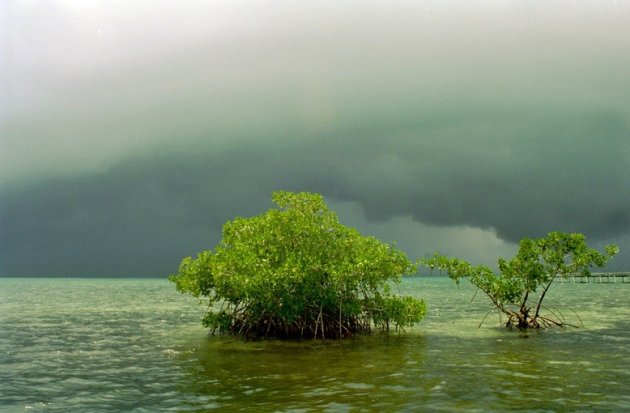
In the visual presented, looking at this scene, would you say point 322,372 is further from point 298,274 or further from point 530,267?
point 530,267

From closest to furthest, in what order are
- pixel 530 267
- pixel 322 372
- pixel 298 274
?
1. pixel 322 372
2. pixel 298 274
3. pixel 530 267

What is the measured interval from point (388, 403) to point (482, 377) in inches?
198

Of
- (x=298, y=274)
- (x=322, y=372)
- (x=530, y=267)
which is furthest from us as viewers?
(x=530, y=267)

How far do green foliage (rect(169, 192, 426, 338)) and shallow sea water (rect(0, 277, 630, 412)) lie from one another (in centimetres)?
157

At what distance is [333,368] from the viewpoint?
19.9 metres

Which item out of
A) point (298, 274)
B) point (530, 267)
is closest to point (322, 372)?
point (298, 274)

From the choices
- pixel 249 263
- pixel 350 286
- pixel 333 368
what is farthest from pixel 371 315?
pixel 333 368

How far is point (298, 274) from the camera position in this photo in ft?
84.4

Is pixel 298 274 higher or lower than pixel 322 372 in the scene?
higher

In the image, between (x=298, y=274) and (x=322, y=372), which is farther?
(x=298, y=274)

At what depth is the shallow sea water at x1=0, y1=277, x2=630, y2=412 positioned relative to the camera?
49.5 ft

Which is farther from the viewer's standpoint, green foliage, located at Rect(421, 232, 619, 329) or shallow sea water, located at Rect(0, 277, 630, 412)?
green foliage, located at Rect(421, 232, 619, 329)

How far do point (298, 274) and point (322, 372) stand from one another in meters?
7.08

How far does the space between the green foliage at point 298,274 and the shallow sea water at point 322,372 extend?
1.57 metres
